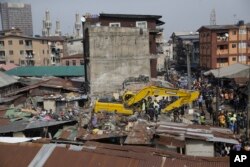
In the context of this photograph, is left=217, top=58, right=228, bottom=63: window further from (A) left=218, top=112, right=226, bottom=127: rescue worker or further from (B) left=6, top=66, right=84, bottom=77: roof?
(A) left=218, top=112, right=226, bottom=127: rescue worker

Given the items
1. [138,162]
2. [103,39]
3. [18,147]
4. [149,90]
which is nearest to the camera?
[138,162]

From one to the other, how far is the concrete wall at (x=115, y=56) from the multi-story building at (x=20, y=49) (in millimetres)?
37413

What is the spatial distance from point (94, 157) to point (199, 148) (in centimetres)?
452

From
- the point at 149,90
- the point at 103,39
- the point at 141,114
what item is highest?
the point at 103,39

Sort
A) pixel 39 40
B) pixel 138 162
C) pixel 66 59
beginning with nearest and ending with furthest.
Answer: pixel 138 162, pixel 66 59, pixel 39 40

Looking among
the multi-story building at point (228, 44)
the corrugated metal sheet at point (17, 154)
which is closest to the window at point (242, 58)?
the multi-story building at point (228, 44)

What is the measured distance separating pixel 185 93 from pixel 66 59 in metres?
42.0

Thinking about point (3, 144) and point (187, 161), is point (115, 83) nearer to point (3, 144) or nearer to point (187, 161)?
point (3, 144)

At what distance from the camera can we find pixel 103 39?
101 feet

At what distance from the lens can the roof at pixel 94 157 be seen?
12023 millimetres

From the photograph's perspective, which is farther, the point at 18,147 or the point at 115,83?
the point at 115,83

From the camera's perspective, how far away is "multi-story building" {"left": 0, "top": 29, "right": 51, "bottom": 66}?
210 ft

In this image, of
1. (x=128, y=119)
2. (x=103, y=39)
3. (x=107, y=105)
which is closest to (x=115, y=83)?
(x=103, y=39)

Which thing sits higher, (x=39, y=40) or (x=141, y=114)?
(x=39, y=40)
